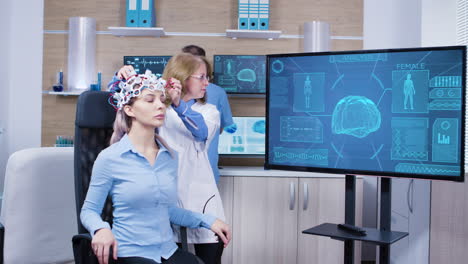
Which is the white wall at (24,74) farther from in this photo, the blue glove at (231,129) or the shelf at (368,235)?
the shelf at (368,235)

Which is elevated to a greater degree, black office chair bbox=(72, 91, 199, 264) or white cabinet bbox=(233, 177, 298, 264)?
black office chair bbox=(72, 91, 199, 264)

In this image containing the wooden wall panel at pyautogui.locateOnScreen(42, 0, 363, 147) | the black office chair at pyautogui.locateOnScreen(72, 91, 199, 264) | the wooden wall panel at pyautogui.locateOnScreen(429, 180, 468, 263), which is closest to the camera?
the black office chair at pyautogui.locateOnScreen(72, 91, 199, 264)


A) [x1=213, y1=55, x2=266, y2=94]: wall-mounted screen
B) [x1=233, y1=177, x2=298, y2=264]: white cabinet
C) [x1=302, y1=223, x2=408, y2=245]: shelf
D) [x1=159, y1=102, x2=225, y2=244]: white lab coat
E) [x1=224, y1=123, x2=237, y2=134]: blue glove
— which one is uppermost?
[x1=213, y1=55, x2=266, y2=94]: wall-mounted screen

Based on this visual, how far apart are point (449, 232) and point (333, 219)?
36.1 inches

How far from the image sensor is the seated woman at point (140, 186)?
61.7 inches

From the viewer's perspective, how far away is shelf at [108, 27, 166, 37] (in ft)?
12.1

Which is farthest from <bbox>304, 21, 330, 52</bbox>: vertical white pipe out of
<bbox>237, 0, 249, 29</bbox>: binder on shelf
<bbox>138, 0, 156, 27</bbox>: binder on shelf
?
<bbox>138, 0, 156, 27</bbox>: binder on shelf

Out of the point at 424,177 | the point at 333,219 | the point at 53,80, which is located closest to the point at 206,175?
the point at 424,177

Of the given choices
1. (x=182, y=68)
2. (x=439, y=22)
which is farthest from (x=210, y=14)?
(x=182, y=68)

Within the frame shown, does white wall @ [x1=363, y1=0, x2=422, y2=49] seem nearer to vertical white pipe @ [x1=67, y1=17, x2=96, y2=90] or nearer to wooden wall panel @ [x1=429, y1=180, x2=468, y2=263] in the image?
wooden wall panel @ [x1=429, y1=180, x2=468, y2=263]

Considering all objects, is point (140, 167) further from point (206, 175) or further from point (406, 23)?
point (406, 23)

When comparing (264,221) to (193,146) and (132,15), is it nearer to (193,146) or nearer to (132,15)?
(193,146)

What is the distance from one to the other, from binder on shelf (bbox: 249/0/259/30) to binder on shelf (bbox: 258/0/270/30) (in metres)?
0.02

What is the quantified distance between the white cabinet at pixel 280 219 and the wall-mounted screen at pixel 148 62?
1100 mm
